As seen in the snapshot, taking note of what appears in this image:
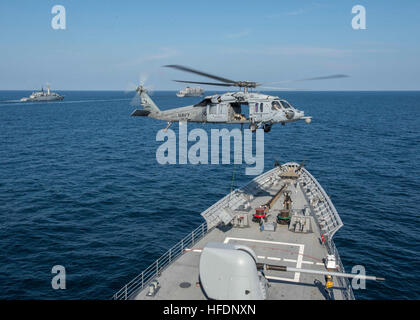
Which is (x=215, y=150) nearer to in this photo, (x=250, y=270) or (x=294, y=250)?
(x=294, y=250)

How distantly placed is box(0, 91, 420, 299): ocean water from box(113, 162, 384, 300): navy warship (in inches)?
232

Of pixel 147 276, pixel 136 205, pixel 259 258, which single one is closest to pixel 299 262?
pixel 259 258

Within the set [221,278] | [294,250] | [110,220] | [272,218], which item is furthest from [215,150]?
[221,278]

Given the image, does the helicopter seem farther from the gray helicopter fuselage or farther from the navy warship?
the navy warship

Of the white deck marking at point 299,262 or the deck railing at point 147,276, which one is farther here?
the white deck marking at point 299,262

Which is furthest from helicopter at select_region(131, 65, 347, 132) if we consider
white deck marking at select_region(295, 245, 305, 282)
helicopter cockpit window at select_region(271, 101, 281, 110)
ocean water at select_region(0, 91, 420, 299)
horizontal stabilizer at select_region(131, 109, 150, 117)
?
ocean water at select_region(0, 91, 420, 299)

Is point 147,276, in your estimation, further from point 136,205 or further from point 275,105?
point 136,205

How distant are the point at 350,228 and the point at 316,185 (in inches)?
268

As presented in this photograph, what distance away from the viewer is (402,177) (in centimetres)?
6172

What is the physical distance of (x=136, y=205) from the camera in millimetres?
48750

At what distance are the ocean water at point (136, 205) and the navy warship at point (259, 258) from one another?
5882 mm

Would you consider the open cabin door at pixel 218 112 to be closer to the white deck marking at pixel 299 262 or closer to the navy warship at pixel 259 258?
the navy warship at pixel 259 258

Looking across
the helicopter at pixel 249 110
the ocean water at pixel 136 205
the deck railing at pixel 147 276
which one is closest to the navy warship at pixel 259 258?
the deck railing at pixel 147 276

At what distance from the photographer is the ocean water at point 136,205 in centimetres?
3306
